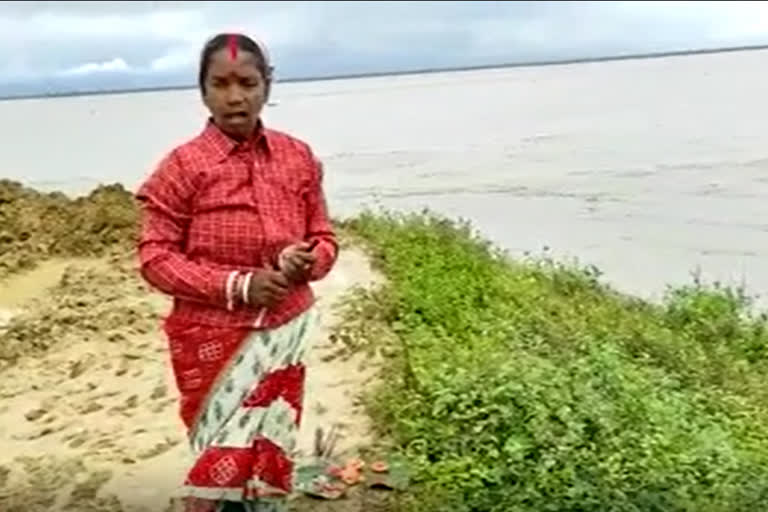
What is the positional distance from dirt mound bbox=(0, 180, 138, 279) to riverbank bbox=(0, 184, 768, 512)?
2 centimetres

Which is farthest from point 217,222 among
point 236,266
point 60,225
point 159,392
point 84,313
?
point 60,225

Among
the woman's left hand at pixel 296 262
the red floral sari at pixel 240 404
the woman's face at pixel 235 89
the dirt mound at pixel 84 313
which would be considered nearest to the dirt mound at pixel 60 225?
the dirt mound at pixel 84 313

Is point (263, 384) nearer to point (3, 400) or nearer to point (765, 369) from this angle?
point (3, 400)

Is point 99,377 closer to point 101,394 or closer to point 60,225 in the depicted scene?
point 101,394

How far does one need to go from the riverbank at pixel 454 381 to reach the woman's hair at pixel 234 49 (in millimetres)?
1395

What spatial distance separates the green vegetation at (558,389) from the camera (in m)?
4.15

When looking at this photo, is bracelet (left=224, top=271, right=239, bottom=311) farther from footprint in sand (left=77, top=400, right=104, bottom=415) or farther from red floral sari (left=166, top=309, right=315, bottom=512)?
footprint in sand (left=77, top=400, right=104, bottom=415)

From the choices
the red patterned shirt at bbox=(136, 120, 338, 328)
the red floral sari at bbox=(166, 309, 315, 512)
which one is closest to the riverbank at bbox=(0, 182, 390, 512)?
the red floral sari at bbox=(166, 309, 315, 512)

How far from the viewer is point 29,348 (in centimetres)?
632

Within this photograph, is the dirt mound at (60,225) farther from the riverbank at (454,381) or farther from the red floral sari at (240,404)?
the red floral sari at (240,404)

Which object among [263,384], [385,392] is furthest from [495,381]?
[263,384]

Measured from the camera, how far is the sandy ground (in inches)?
186

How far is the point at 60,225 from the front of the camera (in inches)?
325

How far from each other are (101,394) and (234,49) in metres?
2.76
